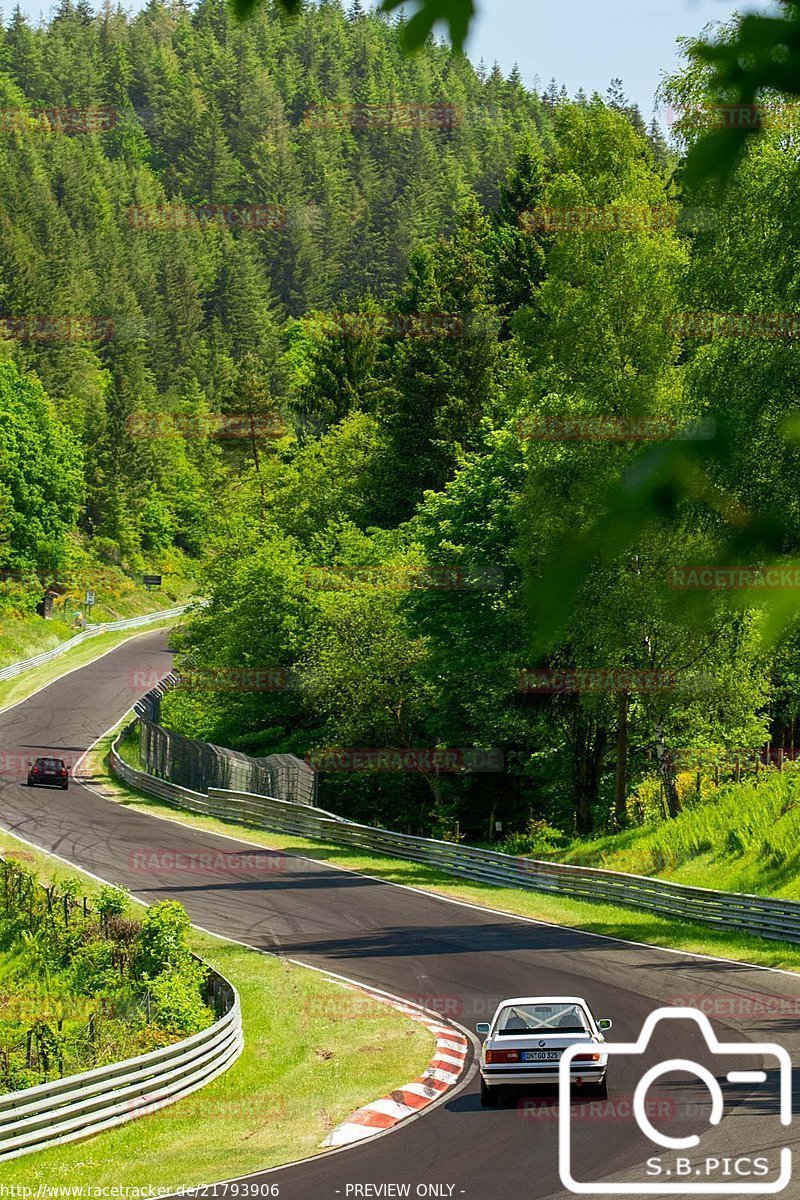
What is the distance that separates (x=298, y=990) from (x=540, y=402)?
724 inches

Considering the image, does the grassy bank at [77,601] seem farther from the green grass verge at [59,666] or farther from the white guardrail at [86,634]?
the green grass verge at [59,666]

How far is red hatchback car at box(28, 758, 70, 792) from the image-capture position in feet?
168

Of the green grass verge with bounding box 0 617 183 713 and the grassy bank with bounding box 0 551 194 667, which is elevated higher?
the grassy bank with bounding box 0 551 194 667

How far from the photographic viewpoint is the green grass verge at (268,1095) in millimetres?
15531

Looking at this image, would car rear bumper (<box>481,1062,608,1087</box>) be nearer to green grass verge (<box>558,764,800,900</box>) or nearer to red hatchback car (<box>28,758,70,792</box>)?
green grass verge (<box>558,764,800,900</box>)

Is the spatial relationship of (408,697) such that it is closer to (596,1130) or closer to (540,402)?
(540,402)

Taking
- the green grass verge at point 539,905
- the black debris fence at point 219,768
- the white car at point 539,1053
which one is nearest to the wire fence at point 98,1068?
the white car at point 539,1053

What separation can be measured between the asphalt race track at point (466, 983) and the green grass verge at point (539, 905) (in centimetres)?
82

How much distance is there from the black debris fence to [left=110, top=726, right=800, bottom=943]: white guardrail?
2.77 feet

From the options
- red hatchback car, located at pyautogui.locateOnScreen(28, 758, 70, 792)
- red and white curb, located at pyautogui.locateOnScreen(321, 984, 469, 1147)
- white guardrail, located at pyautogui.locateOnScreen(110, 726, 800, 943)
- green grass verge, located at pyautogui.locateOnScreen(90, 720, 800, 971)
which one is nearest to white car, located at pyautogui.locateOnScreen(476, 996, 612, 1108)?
red and white curb, located at pyautogui.locateOnScreen(321, 984, 469, 1147)

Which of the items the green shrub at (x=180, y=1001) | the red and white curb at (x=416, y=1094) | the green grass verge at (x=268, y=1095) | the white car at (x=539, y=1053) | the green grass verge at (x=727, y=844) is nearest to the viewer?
the green grass verge at (x=268, y=1095)

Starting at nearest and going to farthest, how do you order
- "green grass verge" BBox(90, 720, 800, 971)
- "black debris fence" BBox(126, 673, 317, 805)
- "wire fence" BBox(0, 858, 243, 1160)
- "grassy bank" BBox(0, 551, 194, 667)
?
"wire fence" BBox(0, 858, 243, 1160) < "green grass verge" BBox(90, 720, 800, 971) < "black debris fence" BBox(126, 673, 317, 805) < "grassy bank" BBox(0, 551, 194, 667)

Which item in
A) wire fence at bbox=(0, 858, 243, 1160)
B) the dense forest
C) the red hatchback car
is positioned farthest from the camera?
the red hatchback car

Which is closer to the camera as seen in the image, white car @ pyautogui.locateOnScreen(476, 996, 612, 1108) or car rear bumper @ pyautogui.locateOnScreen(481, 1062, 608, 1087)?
white car @ pyautogui.locateOnScreen(476, 996, 612, 1108)
